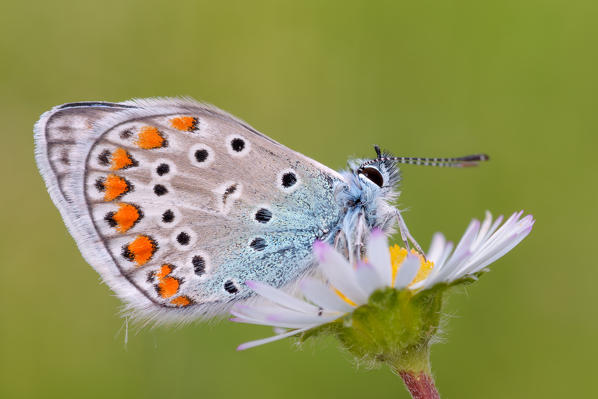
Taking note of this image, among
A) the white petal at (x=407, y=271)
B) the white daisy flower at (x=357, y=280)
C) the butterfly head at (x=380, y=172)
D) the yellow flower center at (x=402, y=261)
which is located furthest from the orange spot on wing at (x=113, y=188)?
the white petal at (x=407, y=271)

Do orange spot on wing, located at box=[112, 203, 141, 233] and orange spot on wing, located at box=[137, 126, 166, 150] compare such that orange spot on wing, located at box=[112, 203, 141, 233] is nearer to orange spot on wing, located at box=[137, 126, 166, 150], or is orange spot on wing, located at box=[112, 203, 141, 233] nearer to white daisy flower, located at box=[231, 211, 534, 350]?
orange spot on wing, located at box=[137, 126, 166, 150]

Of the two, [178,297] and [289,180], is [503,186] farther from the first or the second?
[178,297]

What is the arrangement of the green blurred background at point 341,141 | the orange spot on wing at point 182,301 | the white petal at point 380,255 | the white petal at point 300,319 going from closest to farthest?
the white petal at point 380,255 → the white petal at point 300,319 → the orange spot on wing at point 182,301 → the green blurred background at point 341,141

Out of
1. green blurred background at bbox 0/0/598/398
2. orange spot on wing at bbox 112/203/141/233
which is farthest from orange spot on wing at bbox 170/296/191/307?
green blurred background at bbox 0/0/598/398

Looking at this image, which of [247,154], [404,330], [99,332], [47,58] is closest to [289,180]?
[247,154]

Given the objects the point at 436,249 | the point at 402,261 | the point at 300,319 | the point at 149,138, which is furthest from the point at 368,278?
the point at 149,138

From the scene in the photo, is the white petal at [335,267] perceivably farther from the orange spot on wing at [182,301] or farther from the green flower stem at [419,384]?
the orange spot on wing at [182,301]
